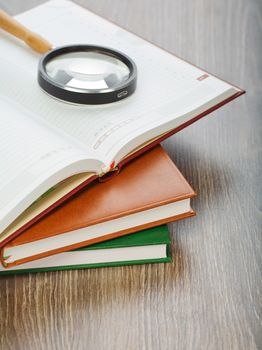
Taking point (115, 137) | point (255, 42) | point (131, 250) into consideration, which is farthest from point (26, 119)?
point (255, 42)

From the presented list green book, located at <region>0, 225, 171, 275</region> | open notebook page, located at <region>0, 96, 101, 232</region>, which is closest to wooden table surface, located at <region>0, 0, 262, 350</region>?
green book, located at <region>0, 225, 171, 275</region>

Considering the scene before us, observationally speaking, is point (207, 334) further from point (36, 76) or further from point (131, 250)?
point (36, 76)

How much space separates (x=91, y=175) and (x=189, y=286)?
0.64 ft

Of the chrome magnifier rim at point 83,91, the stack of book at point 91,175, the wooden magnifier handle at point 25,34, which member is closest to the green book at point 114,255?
the stack of book at point 91,175

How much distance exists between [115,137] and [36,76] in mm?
228

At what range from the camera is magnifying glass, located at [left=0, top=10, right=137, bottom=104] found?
39.0 inches

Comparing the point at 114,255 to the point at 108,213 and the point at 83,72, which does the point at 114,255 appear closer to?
the point at 108,213

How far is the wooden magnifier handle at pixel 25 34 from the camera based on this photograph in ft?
3.68

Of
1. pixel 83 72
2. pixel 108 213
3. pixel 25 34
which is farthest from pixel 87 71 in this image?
pixel 108 213

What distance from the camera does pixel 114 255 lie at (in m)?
0.88

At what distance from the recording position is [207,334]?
807 mm

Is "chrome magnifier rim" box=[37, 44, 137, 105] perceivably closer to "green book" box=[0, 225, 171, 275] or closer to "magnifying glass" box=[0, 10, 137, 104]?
"magnifying glass" box=[0, 10, 137, 104]

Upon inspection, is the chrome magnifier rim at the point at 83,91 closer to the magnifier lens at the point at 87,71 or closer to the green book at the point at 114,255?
the magnifier lens at the point at 87,71

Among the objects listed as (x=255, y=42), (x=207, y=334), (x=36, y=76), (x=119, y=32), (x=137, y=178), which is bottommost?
(x=207, y=334)
